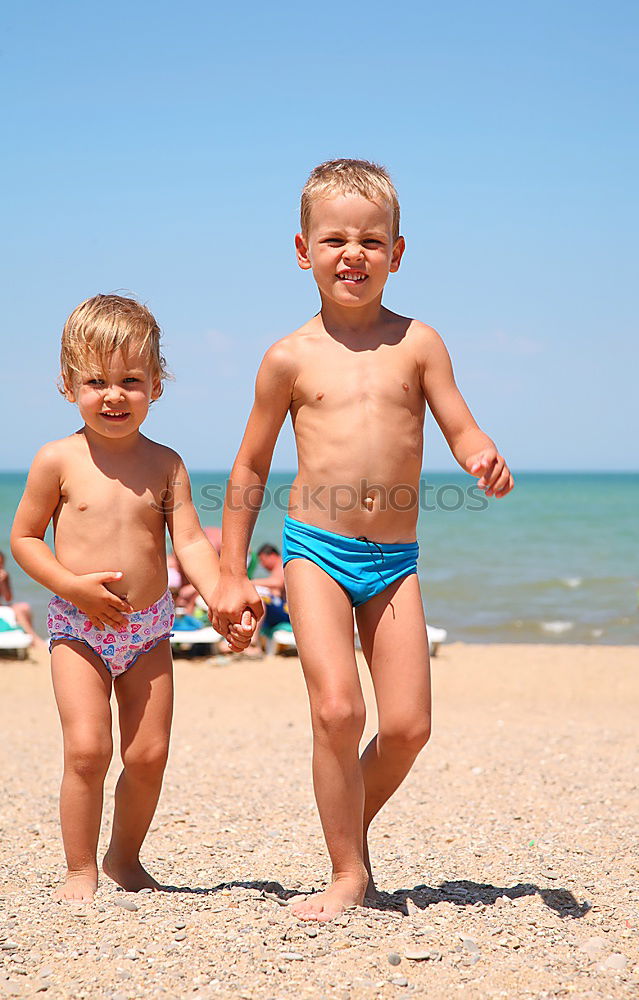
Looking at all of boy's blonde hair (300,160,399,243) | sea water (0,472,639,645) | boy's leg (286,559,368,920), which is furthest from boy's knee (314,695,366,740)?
boy's blonde hair (300,160,399,243)

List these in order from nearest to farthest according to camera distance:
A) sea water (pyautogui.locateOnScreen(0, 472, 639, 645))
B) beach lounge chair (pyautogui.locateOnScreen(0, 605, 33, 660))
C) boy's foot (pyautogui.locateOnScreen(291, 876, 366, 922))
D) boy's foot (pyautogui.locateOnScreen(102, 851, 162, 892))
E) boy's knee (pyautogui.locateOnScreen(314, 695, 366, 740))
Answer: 1. boy's foot (pyautogui.locateOnScreen(291, 876, 366, 922))
2. boy's knee (pyautogui.locateOnScreen(314, 695, 366, 740))
3. boy's foot (pyautogui.locateOnScreen(102, 851, 162, 892))
4. beach lounge chair (pyautogui.locateOnScreen(0, 605, 33, 660))
5. sea water (pyautogui.locateOnScreen(0, 472, 639, 645))

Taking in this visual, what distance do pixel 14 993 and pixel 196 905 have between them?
794 millimetres

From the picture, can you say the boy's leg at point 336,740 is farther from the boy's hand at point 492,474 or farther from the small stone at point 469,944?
the boy's hand at point 492,474

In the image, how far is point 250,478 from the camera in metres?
3.63

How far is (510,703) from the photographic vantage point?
9.09m

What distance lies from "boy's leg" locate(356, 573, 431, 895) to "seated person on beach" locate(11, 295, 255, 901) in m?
0.46

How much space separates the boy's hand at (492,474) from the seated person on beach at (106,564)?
93cm

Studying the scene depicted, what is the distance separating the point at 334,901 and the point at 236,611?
0.98 metres

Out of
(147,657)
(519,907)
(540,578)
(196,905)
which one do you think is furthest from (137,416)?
(540,578)

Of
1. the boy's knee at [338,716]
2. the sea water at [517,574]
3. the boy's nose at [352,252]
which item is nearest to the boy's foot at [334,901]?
the boy's knee at [338,716]

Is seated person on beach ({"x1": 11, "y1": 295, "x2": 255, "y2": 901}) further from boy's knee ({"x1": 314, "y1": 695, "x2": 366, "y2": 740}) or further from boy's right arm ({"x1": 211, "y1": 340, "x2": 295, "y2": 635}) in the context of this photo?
boy's knee ({"x1": 314, "y1": 695, "x2": 366, "y2": 740})

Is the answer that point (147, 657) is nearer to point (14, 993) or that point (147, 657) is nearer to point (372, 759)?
point (372, 759)

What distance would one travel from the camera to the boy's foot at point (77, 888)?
344cm

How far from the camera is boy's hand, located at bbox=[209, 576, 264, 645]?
3.47 m
